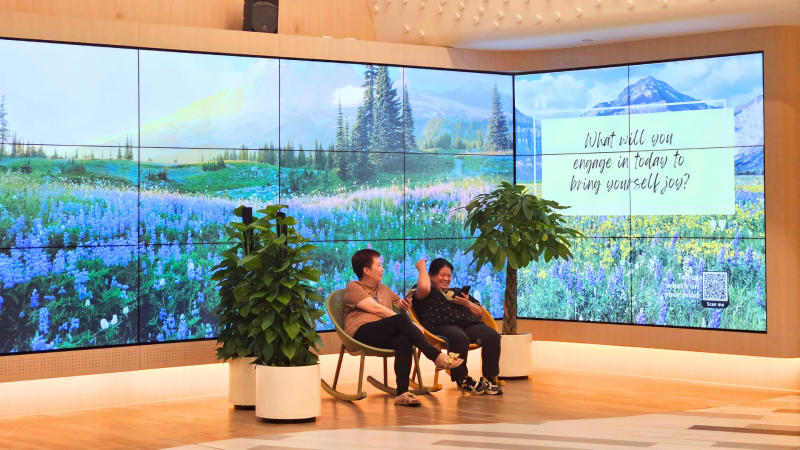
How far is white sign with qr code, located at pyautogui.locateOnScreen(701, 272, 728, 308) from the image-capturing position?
8250 millimetres

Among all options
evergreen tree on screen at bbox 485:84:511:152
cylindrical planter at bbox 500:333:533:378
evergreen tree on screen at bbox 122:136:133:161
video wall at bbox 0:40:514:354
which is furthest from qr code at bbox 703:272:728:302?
evergreen tree on screen at bbox 122:136:133:161

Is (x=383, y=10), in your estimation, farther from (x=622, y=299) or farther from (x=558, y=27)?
(x=622, y=299)

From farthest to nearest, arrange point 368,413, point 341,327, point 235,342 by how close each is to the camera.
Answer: point 341,327 < point 235,342 < point 368,413

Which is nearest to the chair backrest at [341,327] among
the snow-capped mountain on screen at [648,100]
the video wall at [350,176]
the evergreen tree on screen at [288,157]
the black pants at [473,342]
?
the black pants at [473,342]

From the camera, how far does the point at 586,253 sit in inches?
357

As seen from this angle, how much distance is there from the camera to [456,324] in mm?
7723

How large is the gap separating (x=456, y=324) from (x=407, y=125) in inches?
84.9

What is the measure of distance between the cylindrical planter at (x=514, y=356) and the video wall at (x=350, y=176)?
93cm

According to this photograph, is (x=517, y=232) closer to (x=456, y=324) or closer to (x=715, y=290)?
(x=456, y=324)

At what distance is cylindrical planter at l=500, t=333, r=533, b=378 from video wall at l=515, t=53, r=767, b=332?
3.41 feet

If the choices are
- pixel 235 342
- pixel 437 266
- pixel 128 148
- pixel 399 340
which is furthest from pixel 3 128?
pixel 437 266

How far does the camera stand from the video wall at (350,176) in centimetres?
701

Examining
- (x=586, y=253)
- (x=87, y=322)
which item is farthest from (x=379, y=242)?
(x=87, y=322)

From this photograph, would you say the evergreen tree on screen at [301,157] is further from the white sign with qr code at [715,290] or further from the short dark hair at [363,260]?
the white sign with qr code at [715,290]
